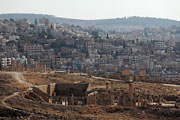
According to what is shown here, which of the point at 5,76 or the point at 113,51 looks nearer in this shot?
the point at 5,76

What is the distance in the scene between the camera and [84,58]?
289 ft

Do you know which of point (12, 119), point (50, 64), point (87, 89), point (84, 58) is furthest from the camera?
point (84, 58)

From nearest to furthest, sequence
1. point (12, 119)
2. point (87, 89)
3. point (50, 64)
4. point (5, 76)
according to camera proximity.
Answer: point (12, 119) → point (87, 89) → point (5, 76) → point (50, 64)

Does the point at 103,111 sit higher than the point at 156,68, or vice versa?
the point at 103,111

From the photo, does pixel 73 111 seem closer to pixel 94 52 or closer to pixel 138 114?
pixel 138 114

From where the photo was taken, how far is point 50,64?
80.0 m

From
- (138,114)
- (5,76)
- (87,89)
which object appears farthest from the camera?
(5,76)

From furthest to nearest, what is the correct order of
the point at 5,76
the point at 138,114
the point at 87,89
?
the point at 5,76 < the point at 87,89 < the point at 138,114

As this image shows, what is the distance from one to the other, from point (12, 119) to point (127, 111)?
21.1ft

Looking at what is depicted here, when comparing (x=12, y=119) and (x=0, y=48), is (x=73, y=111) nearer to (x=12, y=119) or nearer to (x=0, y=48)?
(x=12, y=119)

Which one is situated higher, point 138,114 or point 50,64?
point 138,114

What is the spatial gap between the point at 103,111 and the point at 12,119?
535 cm

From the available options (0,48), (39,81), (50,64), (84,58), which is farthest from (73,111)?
(0,48)

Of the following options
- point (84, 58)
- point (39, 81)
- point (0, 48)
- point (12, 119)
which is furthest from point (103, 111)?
point (0, 48)
